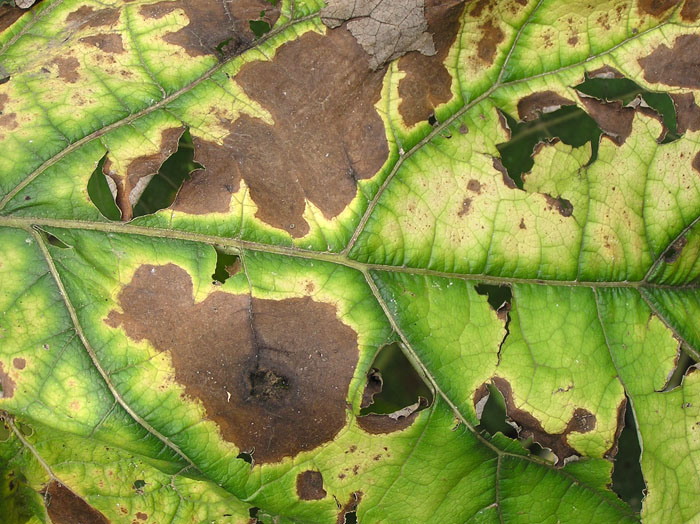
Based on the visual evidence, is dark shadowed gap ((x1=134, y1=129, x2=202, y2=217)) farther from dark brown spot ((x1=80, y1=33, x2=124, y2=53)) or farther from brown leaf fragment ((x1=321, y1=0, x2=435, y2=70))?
brown leaf fragment ((x1=321, y1=0, x2=435, y2=70))

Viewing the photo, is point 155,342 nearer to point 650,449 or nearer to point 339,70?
point 339,70

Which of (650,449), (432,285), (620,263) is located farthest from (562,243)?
(650,449)

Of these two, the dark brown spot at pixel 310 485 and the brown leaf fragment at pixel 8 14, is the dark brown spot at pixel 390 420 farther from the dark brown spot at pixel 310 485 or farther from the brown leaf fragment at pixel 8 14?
the brown leaf fragment at pixel 8 14

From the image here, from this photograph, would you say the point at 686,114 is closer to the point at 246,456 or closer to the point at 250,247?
the point at 250,247

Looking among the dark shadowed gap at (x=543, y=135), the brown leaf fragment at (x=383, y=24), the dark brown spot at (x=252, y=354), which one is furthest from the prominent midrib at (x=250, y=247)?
the brown leaf fragment at (x=383, y=24)

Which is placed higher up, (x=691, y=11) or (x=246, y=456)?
(x=691, y=11)

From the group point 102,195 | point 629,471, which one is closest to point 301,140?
point 102,195
